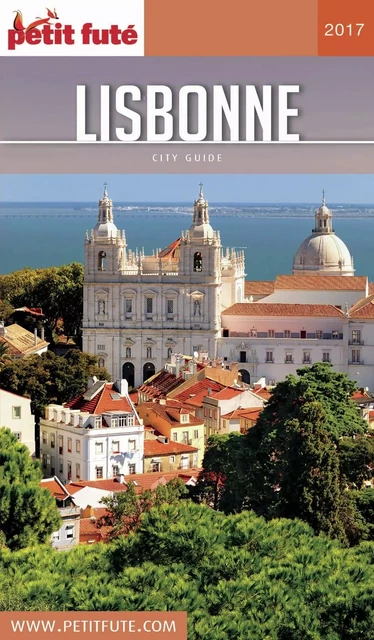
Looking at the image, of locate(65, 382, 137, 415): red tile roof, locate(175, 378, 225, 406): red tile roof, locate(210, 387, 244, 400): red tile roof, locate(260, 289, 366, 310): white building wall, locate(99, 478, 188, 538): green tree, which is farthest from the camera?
locate(260, 289, 366, 310): white building wall

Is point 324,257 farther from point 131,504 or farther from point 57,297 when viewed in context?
point 131,504

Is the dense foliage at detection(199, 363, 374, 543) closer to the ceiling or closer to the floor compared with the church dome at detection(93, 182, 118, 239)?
closer to the floor

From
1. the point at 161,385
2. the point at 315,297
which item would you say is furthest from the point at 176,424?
the point at 315,297

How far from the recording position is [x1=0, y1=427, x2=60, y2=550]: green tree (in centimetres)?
2070

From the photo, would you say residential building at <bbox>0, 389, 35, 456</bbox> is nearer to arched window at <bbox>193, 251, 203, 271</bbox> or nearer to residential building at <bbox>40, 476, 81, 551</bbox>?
residential building at <bbox>40, 476, 81, 551</bbox>

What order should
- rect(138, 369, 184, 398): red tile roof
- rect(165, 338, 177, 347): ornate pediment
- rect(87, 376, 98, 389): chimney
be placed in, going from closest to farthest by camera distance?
rect(87, 376, 98, 389): chimney → rect(138, 369, 184, 398): red tile roof → rect(165, 338, 177, 347): ornate pediment

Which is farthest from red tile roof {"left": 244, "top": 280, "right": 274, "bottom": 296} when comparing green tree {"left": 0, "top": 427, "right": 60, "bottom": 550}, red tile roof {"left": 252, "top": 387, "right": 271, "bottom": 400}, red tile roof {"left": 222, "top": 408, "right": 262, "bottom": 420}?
green tree {"left": 0, "top": 427, "right": 60, "bottom": 550}

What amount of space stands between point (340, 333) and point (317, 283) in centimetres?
479

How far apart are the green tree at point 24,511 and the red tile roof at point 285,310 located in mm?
23531

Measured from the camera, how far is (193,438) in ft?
98.1

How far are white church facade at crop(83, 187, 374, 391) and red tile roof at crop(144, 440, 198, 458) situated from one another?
14.6 meters

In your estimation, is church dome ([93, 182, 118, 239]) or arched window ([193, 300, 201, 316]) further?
church dome ([93, 182, 118, 239])

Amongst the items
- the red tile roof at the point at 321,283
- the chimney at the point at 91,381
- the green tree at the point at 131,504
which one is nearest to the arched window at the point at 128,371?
the red tile roof at the point at 321,283

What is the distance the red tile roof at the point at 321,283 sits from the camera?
48844 millimetres
